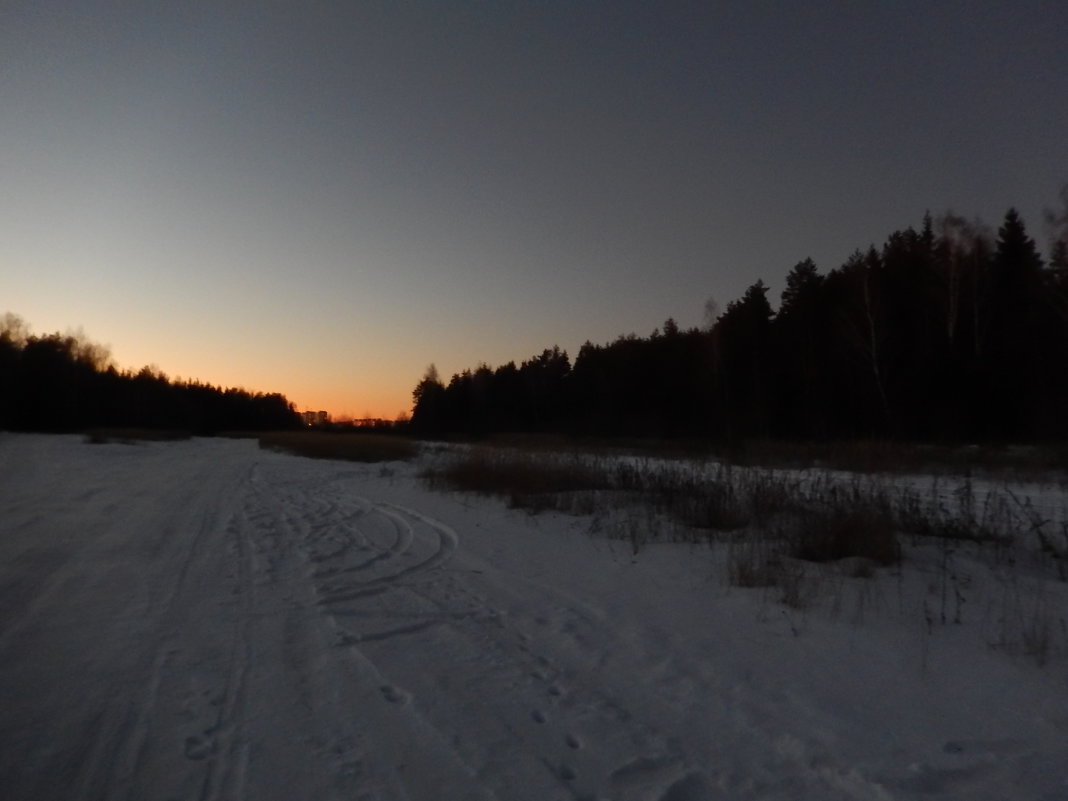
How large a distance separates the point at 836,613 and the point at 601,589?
201cm

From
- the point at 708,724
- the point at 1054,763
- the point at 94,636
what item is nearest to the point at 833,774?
the point at 708,724

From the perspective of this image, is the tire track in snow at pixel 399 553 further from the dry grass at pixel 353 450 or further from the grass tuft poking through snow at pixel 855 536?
the dry grass at pixel 353 450

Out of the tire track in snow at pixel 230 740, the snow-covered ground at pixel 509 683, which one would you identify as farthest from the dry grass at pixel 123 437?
the tire track in snow at pixel 230 740

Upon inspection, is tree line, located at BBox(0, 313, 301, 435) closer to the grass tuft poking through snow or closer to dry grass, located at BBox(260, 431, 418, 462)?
dry grass, located at BBox(260, 431, 418, 462)

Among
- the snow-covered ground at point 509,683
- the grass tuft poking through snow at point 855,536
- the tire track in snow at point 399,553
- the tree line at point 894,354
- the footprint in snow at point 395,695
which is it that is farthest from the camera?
the tree line at point 894,354

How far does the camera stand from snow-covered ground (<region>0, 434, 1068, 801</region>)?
9.04 ft

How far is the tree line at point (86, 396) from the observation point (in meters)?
66.3

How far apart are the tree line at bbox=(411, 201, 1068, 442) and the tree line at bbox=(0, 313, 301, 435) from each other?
61.0m

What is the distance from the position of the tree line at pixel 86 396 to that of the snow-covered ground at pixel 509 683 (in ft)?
251

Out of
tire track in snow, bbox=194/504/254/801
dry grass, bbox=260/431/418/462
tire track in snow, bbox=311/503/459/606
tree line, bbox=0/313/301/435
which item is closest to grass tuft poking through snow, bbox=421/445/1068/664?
tire track in snow, bbox=311/503/459/606

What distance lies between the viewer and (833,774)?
281cm

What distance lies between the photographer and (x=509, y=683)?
12.3ft

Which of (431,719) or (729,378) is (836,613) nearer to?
(431,719)

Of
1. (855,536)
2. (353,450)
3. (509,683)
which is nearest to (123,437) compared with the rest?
(353,450)
